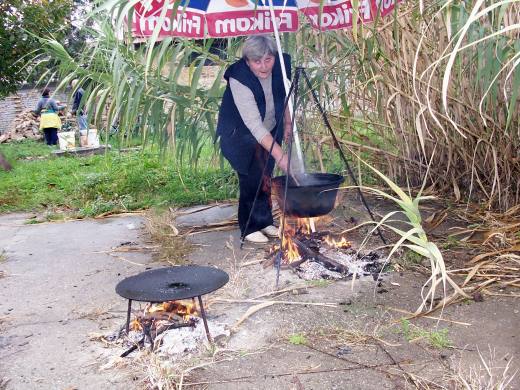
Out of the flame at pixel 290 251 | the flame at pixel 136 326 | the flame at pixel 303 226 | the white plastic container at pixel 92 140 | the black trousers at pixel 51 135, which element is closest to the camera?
the flame at pixel 136 326

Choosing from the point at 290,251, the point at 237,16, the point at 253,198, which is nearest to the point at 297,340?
the point at 290,251

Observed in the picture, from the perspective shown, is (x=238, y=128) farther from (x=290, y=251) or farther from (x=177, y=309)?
(x=177, y=309)

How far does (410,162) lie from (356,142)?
0.53 meters

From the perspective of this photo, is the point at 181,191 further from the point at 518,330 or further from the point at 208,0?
the point at 518,330

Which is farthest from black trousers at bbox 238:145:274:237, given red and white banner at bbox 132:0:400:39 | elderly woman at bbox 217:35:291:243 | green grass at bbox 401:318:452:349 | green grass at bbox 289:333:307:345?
green grass at bbox 401:318:452:349

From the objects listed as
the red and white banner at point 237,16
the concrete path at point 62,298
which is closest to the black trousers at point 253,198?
the concrete path at point 62,298

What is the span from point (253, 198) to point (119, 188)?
9.91 ft

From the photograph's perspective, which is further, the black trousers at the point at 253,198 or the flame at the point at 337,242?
the black trousers at the point at 253,198

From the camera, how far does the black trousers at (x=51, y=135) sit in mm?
15695

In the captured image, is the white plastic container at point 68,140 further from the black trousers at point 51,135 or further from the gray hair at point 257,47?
the gray hair at point 257,47

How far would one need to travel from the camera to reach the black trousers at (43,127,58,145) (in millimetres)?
15695

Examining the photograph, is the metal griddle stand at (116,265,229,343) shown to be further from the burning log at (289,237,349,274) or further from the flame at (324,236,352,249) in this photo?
the flame at (324,236,352,249)

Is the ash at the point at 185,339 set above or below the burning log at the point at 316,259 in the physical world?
below

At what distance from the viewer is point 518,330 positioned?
2928 mm
